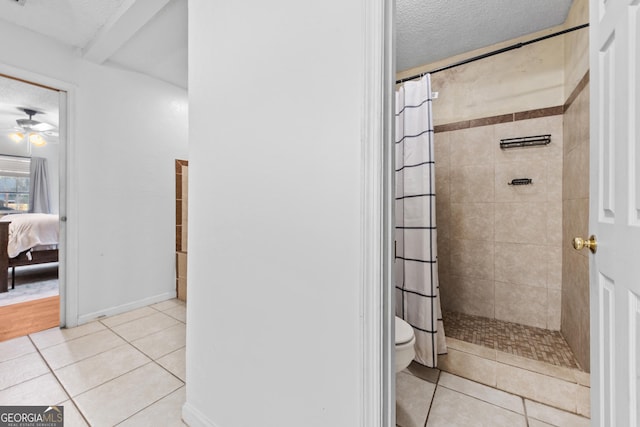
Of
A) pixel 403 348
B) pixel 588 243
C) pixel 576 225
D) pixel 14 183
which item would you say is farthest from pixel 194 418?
pixel 14 183

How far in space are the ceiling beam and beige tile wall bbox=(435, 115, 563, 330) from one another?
2450 mm

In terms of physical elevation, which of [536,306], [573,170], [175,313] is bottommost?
[175,313]

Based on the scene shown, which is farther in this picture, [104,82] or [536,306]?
[104,82]

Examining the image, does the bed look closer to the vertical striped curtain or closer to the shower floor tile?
the vertical striped curtain

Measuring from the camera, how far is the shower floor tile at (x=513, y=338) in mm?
1688

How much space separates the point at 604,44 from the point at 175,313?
3.20 m

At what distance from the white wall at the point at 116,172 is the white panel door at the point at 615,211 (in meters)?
3.23

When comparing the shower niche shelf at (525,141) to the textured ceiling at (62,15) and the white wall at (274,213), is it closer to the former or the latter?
the white wall at (274,213)

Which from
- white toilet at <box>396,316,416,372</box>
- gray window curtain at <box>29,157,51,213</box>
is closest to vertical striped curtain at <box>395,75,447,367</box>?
white toilet at <box>396,316,416,372</box>

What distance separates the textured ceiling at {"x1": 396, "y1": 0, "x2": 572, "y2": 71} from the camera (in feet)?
5.98

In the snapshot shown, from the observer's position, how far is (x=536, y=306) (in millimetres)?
2119

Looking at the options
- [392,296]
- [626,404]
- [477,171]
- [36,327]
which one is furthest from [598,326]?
[36,327]

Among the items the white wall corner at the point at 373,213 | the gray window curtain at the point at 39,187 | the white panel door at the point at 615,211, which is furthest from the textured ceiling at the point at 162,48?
the gray window curtain at the point at 39,187

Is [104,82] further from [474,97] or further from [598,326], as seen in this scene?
[598,326]
